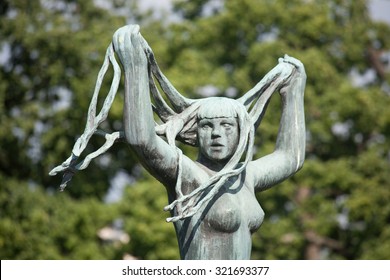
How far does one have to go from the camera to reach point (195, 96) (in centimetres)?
2478

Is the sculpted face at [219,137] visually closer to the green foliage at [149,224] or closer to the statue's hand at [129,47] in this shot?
the statue's hand at [129,47]

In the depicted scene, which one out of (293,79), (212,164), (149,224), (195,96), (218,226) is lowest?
(218,226)

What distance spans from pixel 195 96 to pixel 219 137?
16.7m

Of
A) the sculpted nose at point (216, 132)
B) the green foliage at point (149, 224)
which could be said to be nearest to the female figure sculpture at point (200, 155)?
the sculpted nose at point (216, 132)

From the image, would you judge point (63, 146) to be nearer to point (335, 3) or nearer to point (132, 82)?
point (335, 3)

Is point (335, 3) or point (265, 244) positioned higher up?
point (335, 3)

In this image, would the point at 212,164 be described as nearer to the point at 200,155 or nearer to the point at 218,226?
the point at 200,155

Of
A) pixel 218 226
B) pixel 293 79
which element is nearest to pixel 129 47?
pixel 218 226

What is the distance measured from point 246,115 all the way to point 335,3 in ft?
62.9

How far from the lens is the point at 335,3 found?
2683cm

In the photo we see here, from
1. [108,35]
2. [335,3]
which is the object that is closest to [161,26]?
[108,35]

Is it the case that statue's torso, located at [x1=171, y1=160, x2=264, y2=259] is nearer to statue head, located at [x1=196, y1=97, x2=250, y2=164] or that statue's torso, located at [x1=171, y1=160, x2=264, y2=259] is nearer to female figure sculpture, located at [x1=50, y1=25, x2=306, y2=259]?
female figure sculpture, located at [x1=50, y1=25, x2=306, y2=259]

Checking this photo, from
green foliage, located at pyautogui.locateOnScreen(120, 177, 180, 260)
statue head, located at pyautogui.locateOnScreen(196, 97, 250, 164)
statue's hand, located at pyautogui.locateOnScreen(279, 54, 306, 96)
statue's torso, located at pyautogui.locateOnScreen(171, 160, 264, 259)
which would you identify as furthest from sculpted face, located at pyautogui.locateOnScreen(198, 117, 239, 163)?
green foliage, located at pyautogui.locateOnScreen(120, 177, 180, 260)

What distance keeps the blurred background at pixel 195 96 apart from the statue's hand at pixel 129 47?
16.2 meters
